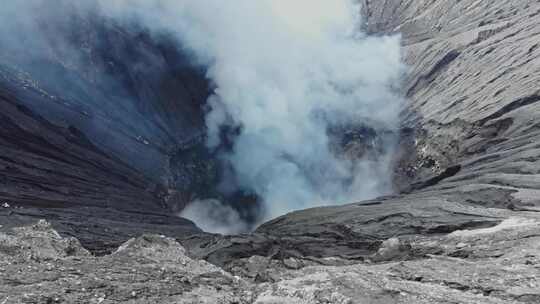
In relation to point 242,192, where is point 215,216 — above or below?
below

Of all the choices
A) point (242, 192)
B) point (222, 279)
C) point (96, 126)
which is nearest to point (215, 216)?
point (242, 192)

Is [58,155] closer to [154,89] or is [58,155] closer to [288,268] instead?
[288,268]

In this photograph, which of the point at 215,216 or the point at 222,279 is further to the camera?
the point at 215,216

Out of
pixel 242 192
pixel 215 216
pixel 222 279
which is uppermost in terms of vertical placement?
pixel 242 192

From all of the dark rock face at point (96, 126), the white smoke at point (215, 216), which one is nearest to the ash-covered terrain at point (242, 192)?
the dark rock face at point (96, 126)

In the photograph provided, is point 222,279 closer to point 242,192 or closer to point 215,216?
point 215,216

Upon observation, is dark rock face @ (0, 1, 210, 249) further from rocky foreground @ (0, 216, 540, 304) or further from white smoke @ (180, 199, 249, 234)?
rocky foreground @ (0, 216, 540, 304)

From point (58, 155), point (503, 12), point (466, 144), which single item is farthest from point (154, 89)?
point (503, 12)

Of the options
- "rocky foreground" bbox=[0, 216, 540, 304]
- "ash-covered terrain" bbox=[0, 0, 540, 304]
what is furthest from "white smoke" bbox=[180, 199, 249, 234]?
"rocky foreground" bbox=[0, 216, 540, 304]
